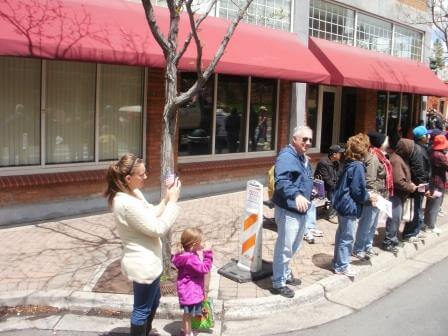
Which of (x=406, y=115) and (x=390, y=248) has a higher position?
(x=406, y=115)

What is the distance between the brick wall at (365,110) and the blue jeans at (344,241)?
9939mm

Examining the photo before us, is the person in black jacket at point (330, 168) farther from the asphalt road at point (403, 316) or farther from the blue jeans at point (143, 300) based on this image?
the blue jeans at point (143, 300)

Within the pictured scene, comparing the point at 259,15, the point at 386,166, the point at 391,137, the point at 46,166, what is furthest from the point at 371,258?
the point at 391,137

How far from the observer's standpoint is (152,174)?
9.68m

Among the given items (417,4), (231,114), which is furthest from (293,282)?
(417,4)

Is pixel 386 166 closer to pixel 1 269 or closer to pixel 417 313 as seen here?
pixel 417 313

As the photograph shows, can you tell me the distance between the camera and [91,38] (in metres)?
7.32

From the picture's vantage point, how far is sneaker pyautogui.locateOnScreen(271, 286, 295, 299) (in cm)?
540

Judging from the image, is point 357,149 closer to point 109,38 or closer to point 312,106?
point 109,38

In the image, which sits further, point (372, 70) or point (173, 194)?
point (372, 70)

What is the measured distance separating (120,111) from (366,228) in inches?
189

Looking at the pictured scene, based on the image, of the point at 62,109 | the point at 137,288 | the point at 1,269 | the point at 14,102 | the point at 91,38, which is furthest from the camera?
the point at 62,109

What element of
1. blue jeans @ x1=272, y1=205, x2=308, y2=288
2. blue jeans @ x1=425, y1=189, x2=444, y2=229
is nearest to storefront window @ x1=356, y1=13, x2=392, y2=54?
blue jeans @ x1=425, y1=189, x2=444, y2=229

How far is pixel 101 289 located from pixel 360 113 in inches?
468
